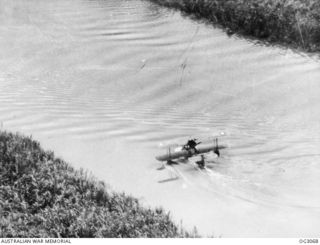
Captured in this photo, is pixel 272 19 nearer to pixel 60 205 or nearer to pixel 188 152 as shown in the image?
pixel 188 152

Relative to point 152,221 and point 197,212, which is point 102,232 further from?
point 197,212

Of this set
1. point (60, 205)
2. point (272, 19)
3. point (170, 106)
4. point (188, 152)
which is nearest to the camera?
point (60, 205)

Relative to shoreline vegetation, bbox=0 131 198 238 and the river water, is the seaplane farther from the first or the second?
shoreline vegetation, bbox=0 131 198 238

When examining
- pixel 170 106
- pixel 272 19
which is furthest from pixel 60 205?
pixel 272 19

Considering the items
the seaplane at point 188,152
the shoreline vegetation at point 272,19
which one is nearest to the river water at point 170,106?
the seaplane at point 188,152

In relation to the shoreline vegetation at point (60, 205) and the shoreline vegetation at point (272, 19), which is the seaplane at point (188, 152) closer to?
the shoreline vegetation at point (60, 205)

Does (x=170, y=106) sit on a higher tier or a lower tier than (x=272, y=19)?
lower
